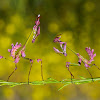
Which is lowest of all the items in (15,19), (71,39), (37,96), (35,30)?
(37,96)

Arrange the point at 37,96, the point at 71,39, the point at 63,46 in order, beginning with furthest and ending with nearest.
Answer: the point at 71,39, the point at 37,96, the point at 63,46

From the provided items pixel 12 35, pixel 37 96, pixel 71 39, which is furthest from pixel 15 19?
pixel 37 96

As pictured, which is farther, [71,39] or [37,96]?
[71,39]

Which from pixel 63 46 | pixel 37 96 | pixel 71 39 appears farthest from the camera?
pixel 71 39

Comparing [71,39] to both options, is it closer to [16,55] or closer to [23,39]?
[23,39]

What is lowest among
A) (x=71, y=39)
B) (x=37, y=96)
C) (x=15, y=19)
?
(x=37, y=96)

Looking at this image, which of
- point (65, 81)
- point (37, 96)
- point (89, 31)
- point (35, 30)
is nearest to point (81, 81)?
point (65, 81)

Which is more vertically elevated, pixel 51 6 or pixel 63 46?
pixel 51 6

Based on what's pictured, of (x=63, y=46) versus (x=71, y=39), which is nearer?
(x=63, y=46)

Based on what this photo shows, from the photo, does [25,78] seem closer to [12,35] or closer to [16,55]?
[12,35]
